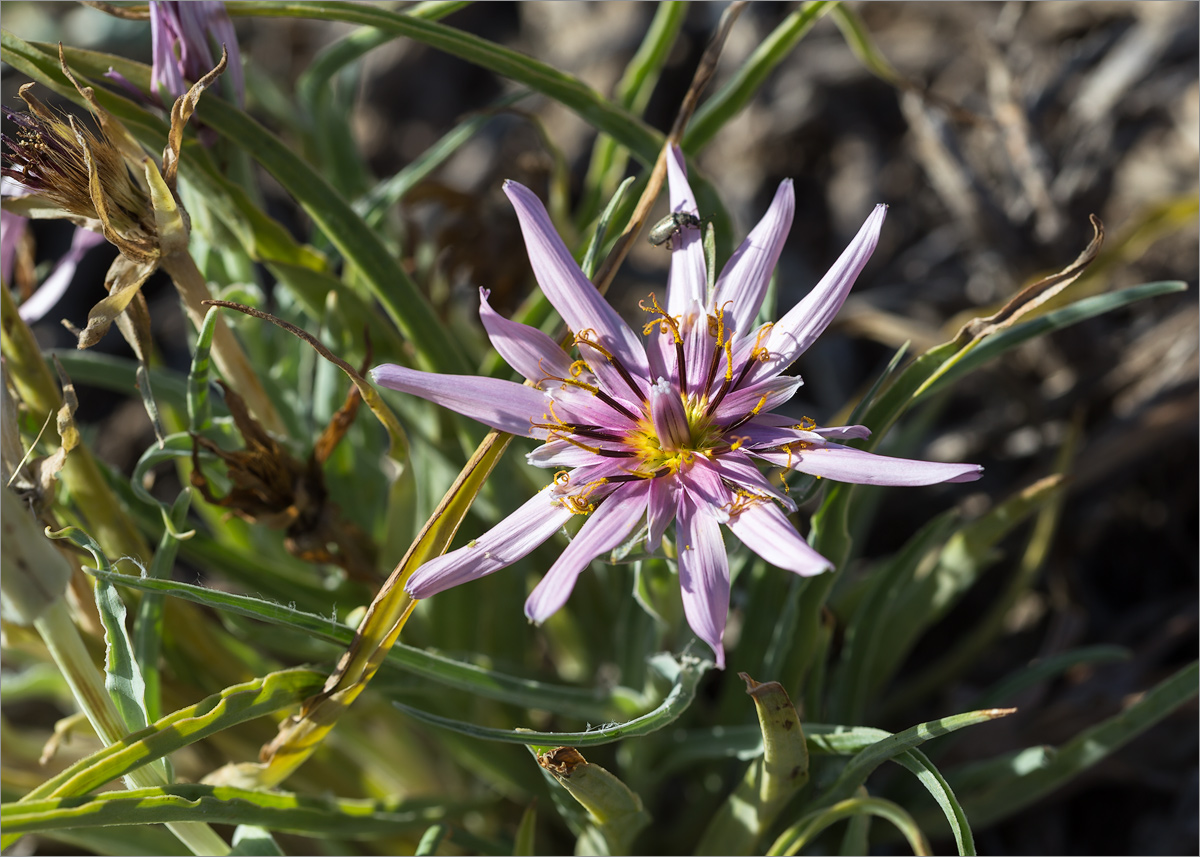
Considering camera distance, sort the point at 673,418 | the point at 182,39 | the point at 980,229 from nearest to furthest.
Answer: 1. the point at 673,418
2. the point at 182,39
3. the point at 980,229

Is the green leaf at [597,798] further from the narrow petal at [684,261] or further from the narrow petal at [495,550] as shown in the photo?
the narrow petal at [684,261]

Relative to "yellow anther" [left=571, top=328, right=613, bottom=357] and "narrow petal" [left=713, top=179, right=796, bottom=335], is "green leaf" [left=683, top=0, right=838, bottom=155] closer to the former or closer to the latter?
"narrow petal" [left=713, top=179, right=796, bottom=335]

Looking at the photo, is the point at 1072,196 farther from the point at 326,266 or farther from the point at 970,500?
the point at 326,266

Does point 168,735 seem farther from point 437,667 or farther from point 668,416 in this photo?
point 668,416

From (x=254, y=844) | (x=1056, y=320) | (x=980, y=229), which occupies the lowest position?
(x=254, y=844)

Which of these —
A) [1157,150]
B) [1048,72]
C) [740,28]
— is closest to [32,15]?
[740,28]

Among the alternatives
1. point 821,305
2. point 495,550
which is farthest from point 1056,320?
point 495,550

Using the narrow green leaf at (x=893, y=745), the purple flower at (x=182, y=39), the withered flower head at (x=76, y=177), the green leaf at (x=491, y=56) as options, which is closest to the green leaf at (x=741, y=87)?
the green leaf at (x=491, y=56)
